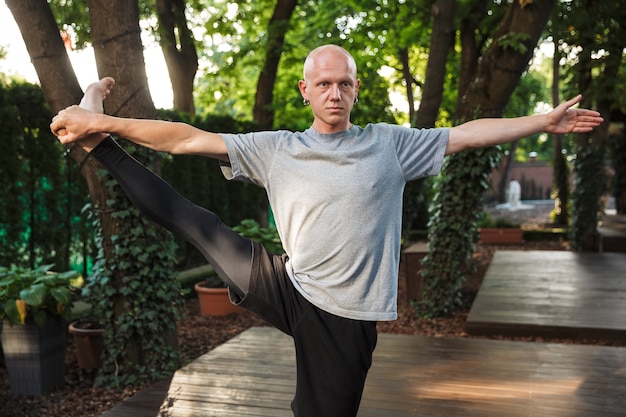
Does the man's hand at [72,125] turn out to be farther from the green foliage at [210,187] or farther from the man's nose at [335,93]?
the green foliage at [210,187]

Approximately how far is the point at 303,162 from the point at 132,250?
8.81ft

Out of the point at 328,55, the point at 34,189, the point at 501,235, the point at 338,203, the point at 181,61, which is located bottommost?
the point at 501,235

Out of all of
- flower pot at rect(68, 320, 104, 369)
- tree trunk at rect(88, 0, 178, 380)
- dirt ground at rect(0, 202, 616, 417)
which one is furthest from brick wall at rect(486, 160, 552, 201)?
tree trunk at rect(88, 0, 178, 380)

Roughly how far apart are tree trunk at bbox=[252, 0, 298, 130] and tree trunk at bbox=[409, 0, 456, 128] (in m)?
2.63

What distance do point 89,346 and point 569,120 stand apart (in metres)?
4.10

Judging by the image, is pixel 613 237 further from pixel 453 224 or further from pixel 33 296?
pixel 33 296

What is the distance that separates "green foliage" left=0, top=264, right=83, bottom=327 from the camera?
4383 mm

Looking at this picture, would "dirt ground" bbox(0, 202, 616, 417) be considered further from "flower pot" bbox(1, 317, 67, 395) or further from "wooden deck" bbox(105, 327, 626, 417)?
"wooden deck" bbox(105, 327, 626, 417)

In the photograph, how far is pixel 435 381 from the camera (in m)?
3.91

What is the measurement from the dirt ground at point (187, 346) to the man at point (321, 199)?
2.43 meters

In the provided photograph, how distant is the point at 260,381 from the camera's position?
3.92m

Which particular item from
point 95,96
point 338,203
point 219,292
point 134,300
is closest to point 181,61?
point 219,292

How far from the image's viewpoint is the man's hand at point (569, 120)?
7.96ft

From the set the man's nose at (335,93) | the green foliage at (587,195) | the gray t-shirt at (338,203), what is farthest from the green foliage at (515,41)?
the green foliage at (587,195)
